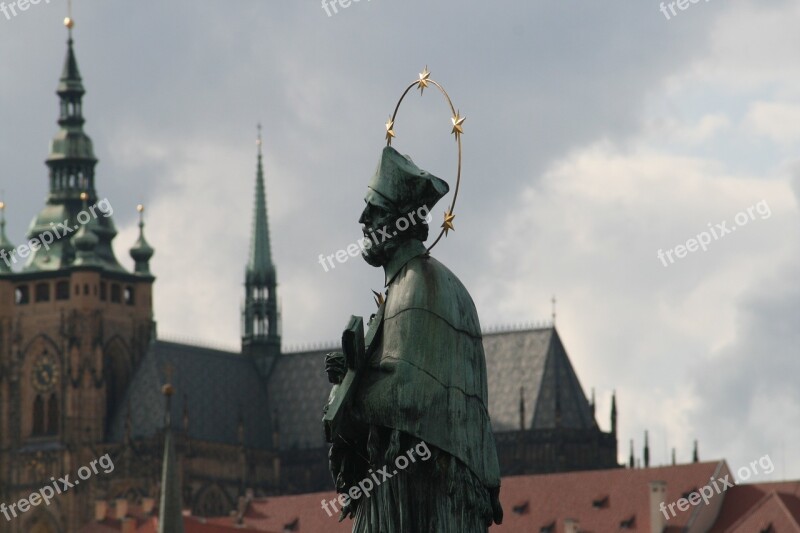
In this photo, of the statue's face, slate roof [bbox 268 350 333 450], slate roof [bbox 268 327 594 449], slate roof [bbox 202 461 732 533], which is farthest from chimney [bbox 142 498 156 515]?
the statue's face

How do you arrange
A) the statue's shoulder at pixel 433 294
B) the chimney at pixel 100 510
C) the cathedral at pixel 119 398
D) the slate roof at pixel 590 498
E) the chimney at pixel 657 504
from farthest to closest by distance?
1. the cathedral at pixel 119 398
2. the chimney at pixel 100 510
3. the slate roof at pixel 590 498
4. the chimney at pixel 657 504
5. the statue's shoulder at pixel 433 294

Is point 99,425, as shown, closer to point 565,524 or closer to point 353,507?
point 565,524

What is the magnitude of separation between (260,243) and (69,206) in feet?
49.2

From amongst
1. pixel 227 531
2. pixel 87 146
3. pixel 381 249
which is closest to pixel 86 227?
pixel 87 146

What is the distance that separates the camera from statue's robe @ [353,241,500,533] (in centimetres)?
1450

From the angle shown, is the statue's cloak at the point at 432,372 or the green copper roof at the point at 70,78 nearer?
the statue's cloak at the point at 432,372

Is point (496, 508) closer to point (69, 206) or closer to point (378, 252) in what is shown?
point (378, 252)

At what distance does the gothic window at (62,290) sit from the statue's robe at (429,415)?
5015 inches

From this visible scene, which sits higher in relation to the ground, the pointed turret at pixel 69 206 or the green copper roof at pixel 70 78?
the green copper roof at pixel 70 78

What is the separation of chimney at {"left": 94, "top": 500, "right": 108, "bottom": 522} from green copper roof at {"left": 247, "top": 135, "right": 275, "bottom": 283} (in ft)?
69.3

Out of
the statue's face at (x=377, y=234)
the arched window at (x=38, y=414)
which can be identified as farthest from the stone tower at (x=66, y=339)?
the statue's face at (x=377, y=234)

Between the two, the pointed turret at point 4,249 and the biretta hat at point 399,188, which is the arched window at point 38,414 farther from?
the biretta hat at point 399,188

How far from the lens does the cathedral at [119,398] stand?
13812cm

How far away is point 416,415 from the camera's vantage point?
14484mm
